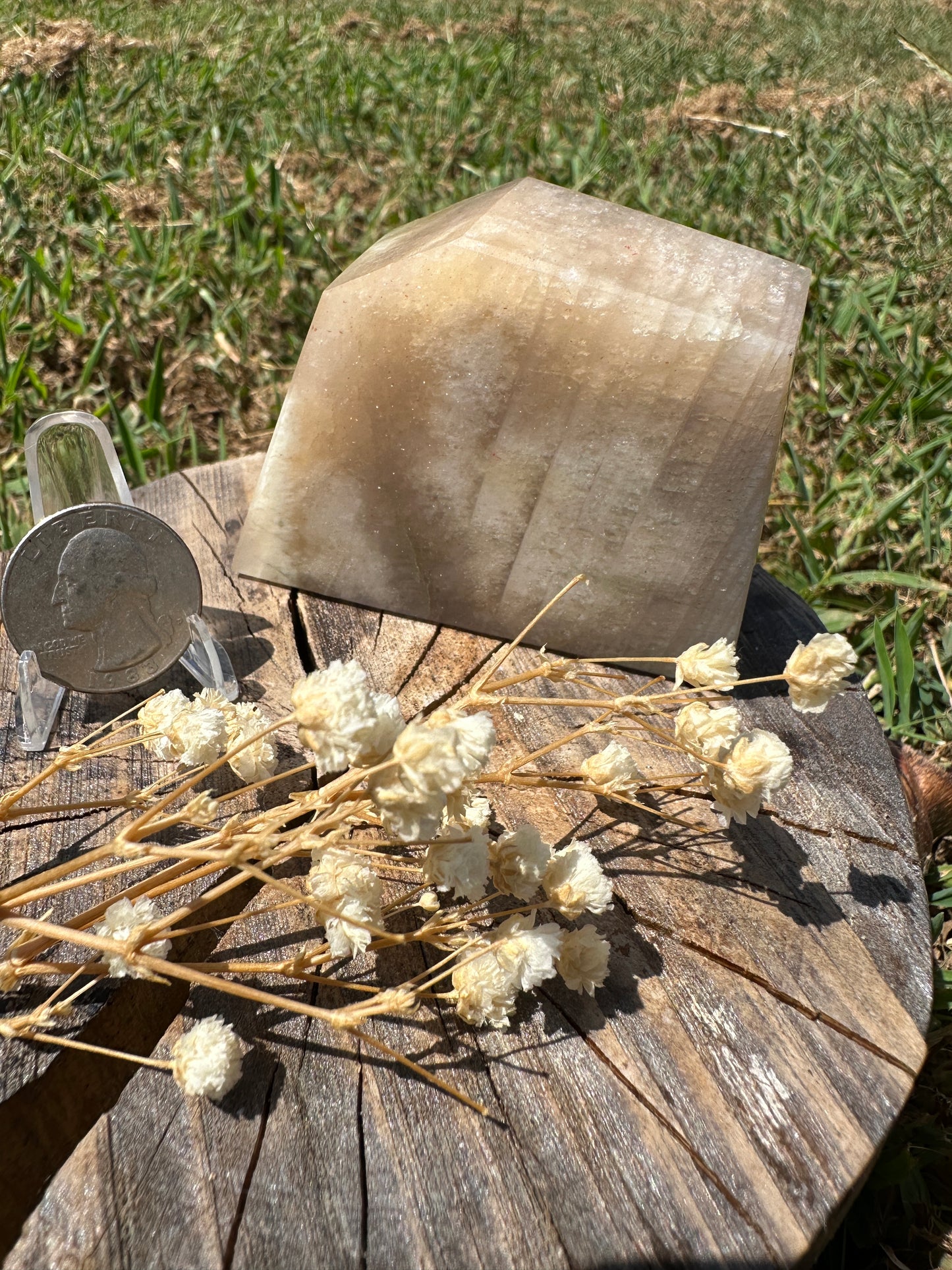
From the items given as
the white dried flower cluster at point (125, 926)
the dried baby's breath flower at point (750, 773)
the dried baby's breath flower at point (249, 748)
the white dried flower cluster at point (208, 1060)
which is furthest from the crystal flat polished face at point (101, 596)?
the dried baby's breath flower at point (750, 773)

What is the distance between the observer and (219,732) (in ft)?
3.67

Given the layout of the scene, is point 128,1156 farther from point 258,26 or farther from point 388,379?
point 258,26

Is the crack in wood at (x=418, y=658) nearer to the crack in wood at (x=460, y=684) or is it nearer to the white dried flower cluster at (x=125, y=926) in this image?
the crack in wood at (x=460, y=684)

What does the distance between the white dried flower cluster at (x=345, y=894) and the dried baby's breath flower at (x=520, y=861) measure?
0.12 metres

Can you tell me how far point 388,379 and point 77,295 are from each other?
177 cm

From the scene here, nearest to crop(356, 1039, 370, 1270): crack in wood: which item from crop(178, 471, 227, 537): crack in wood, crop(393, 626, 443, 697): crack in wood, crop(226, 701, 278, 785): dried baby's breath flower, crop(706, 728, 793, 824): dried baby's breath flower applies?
crop(226, 701, 278, 785): dried baby's breath flower

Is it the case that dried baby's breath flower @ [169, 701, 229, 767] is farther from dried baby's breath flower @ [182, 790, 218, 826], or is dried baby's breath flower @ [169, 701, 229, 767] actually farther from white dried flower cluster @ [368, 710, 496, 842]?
white dried flower cluster @ [368, 710, 496, 842]

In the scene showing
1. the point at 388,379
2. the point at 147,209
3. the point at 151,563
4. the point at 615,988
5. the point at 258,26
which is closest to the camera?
the point at 615,988

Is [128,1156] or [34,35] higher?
[34,35]

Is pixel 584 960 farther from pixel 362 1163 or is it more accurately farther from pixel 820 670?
pixel 820 670

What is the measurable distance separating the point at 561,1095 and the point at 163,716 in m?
0.59

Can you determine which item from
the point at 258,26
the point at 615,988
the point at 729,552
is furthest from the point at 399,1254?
the point at 258,26

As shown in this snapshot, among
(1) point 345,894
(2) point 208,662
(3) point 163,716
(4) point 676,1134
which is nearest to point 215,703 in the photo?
(3) point 163,716

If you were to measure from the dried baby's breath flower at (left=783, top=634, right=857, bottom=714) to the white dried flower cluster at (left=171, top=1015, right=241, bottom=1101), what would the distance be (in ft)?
2.15
